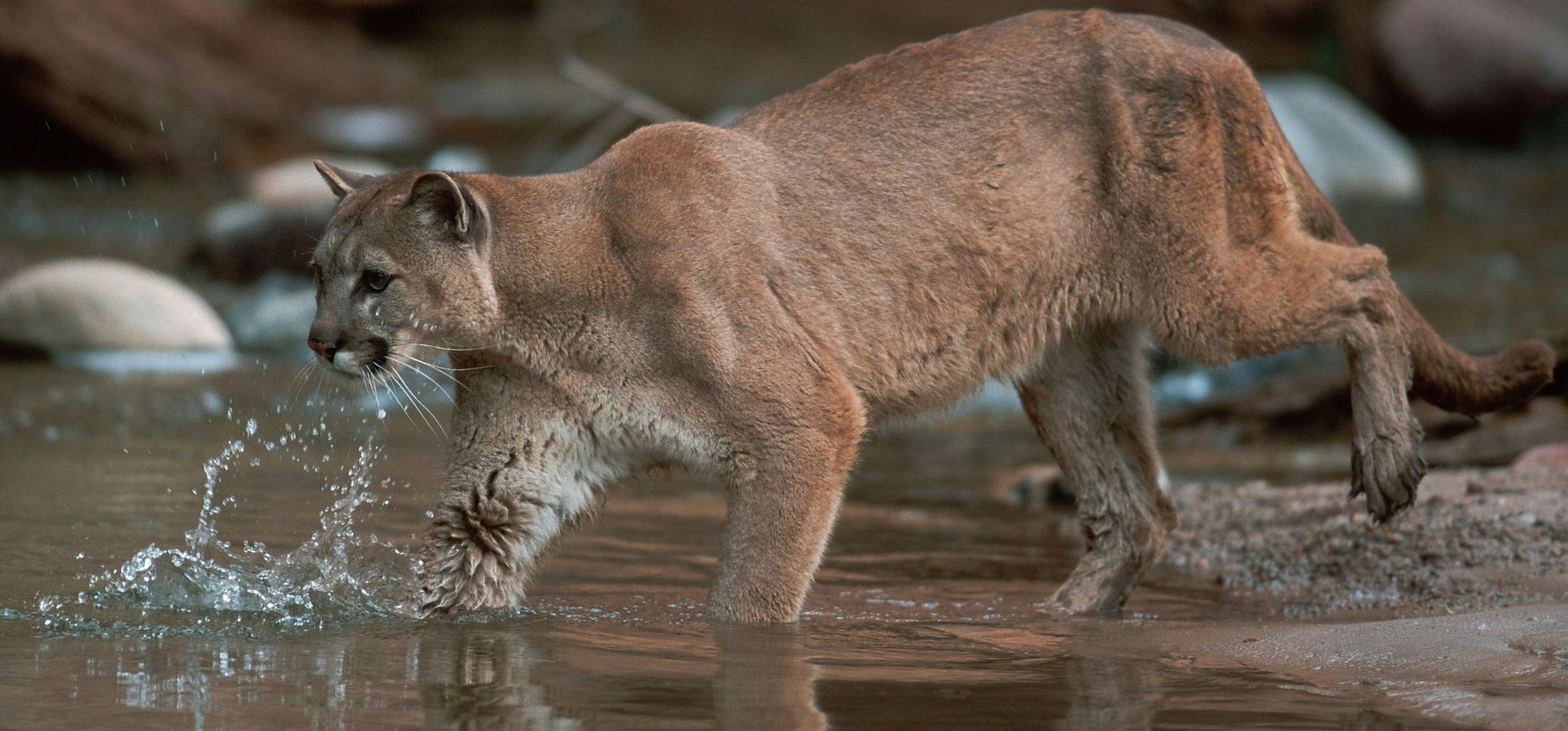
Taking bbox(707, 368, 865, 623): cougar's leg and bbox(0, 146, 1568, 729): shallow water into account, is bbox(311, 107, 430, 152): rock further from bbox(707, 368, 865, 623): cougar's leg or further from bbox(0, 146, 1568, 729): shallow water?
bbox(707, 368, 865, 623): cougar's leg

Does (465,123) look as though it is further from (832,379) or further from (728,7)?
(832,379)

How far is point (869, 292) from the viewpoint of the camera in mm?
6379

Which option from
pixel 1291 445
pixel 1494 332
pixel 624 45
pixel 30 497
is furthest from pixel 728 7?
pixel 30 497

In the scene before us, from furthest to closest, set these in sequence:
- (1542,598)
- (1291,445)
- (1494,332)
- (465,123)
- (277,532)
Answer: (465,123)
(1494,332)
(1291,445)
(277,532)
(1542,598)

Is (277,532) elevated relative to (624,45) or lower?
lower

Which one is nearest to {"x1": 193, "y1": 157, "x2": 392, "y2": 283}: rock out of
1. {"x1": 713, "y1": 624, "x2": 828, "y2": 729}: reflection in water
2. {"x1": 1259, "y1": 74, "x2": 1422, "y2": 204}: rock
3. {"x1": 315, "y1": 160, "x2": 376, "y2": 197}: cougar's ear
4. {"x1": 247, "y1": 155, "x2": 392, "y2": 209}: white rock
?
{"x1": 247, "y1": 155, "x2": 392, "y2": 209}: white rock

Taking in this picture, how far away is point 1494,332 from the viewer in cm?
1337

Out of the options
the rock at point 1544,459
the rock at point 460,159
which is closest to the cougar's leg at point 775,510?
the rock at point 1544,459

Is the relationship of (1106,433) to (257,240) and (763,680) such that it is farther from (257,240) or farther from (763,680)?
(257,240)

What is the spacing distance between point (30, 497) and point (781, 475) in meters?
3.47

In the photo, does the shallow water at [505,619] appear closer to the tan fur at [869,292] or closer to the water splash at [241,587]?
the water splash at [241,587]

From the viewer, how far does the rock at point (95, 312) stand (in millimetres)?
11430

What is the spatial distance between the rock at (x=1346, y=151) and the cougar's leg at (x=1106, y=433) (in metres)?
13.0

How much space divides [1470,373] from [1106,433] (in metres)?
1.42
